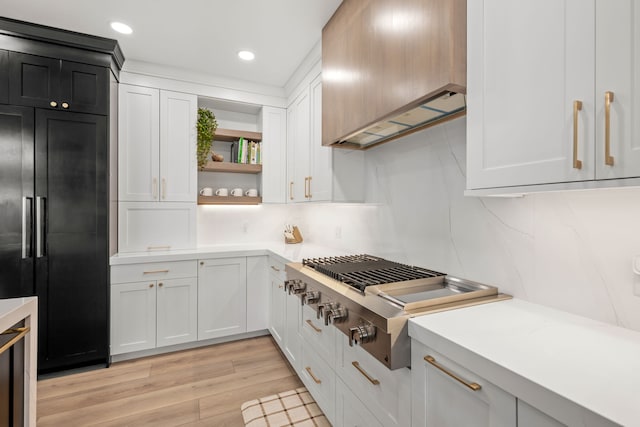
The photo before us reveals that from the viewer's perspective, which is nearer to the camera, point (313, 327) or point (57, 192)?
point (313, 327)

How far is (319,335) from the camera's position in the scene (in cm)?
181

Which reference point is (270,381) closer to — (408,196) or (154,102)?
(408,196)

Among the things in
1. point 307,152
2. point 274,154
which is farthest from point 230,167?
point 307,152

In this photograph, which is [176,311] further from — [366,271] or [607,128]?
[607,128]

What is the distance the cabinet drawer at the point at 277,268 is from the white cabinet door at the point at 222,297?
11.2 inches

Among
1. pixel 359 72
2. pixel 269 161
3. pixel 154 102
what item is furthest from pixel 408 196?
pixel 154 102

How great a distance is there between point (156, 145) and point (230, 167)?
2.33 feet

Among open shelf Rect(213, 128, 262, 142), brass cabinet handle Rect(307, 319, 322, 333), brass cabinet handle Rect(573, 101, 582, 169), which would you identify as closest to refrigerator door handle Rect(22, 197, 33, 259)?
open shelf Rect(213, 128, 262, 142)

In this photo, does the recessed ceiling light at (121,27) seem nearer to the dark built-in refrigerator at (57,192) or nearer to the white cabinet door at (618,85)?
the dark built-in refrigerator at (57,192)

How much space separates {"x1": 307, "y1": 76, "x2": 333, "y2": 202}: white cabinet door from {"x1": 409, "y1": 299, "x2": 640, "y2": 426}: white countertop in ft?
4.50

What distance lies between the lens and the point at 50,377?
2365mm

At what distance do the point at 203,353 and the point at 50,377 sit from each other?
1119mm

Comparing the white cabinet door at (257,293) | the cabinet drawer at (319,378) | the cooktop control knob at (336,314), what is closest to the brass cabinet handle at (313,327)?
the cabinet drawer at (319,378)

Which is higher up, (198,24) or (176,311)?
(198,24)
